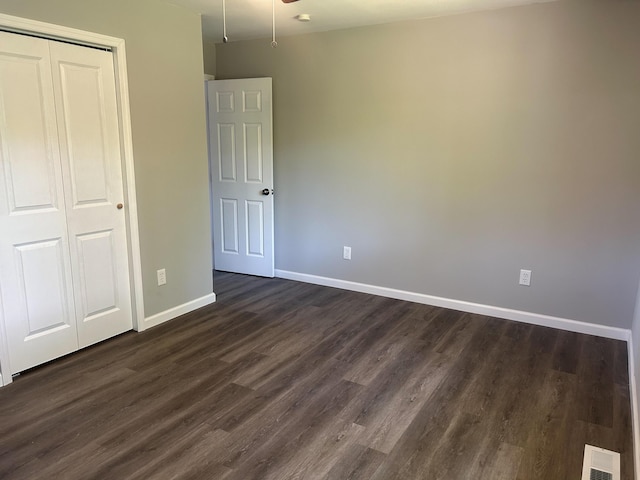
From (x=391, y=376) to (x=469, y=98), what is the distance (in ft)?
7.36

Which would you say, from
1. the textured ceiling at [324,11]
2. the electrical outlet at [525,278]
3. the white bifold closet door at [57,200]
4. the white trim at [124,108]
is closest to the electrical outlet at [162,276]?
the white trim at [124,108]

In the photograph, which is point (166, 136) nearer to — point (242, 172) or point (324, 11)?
point (242, 172)

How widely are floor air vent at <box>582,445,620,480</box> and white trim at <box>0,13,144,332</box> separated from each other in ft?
9.56

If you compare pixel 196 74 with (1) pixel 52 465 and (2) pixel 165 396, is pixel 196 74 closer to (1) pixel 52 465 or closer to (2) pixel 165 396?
(2) pixel 165 396

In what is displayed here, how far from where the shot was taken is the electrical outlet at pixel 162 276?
3457mm

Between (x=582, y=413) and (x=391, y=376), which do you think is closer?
(x=582, y=413)

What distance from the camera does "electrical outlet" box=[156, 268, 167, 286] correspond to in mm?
3457

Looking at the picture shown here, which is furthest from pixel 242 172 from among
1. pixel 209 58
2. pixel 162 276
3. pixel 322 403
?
pixel 322 403

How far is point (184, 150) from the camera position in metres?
3.51

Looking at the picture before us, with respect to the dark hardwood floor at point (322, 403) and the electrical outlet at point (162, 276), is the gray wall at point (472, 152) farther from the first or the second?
the electrical outlet at point (162, 276)

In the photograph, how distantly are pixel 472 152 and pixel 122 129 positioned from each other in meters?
2.65

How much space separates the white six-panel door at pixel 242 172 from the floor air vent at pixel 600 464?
3.24 m

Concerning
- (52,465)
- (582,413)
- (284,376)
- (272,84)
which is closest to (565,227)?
(582,413)

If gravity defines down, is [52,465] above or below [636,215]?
below
